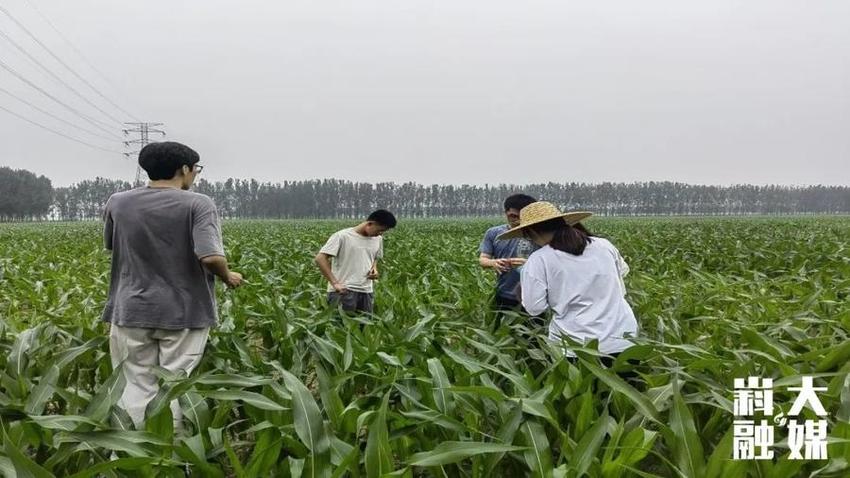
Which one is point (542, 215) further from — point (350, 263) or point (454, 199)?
point (454, 199)

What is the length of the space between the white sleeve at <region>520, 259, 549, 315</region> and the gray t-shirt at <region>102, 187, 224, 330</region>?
139 cm

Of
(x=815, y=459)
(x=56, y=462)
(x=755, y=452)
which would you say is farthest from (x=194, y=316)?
(x=815, y=459)

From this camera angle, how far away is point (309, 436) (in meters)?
1.72

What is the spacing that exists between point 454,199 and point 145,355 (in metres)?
119

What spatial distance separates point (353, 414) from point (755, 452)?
4.57 ft

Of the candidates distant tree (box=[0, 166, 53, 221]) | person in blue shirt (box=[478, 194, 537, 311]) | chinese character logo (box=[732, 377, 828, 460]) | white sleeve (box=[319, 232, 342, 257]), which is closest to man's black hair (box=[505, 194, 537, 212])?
person in blue shirt (box=[478, 194, 537, 311])

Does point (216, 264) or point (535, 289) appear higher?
point (216, 264)

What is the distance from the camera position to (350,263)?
14.3ft

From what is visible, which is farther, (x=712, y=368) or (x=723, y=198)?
(x=723, y=198)

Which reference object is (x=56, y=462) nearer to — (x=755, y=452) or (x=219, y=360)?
(x=219, y=360)

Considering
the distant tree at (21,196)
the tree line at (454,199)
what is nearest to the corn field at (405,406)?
the distant tree at (21,196)

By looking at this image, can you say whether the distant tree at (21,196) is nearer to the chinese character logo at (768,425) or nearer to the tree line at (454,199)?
the tree line at (454,199)

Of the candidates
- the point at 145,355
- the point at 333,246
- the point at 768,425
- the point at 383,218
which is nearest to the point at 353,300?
the point at 333,246

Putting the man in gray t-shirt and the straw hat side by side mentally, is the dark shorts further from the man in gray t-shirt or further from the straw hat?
the straw hat
